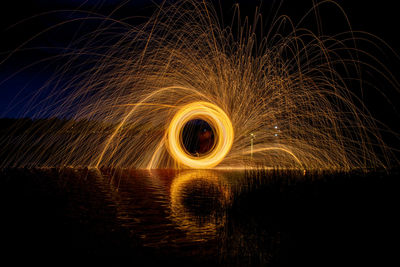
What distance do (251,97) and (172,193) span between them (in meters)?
8.55

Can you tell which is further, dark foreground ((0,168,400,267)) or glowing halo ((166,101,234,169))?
glowing halo ((166,101,234,169))

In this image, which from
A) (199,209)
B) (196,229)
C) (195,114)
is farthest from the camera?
(195,114)

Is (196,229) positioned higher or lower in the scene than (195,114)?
lower

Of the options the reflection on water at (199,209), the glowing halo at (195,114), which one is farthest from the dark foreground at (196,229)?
the glowing halo at (195,114)

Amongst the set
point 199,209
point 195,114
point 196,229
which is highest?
point 195,114

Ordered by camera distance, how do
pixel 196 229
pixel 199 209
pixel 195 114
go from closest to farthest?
1. pixel 196 229
2. pixel 199 209
3. pixel 195 114

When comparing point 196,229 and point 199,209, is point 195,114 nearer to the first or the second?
point 199,209

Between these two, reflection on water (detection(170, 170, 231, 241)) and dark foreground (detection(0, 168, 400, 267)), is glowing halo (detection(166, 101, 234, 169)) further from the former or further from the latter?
dark foreground (detection(0, 168, 400, 267))

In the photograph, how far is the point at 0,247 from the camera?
3.50 meters

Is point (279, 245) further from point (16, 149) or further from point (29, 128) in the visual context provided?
point (29, 128)

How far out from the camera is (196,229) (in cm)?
430

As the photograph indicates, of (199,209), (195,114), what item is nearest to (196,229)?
(199,209)

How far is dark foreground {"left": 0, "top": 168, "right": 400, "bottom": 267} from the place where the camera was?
128 inches

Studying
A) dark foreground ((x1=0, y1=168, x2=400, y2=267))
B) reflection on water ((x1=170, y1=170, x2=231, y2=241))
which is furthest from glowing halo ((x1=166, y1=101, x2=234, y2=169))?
dark foreground ((x1=0, y1=168, x2=400, y2=267))
